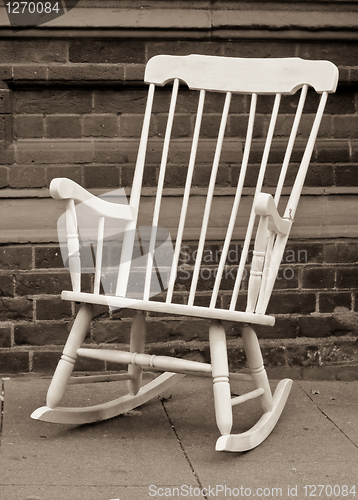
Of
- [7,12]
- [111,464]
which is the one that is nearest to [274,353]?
[111,464]

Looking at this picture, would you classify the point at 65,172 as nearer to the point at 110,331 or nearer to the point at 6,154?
the point at 6,154

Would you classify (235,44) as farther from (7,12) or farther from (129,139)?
(7,12)

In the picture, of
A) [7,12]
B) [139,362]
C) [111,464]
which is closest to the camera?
[111,464]

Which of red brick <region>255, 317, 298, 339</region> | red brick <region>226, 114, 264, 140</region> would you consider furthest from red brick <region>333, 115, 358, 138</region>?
red brick <region>255, 317, 298, 339</region>

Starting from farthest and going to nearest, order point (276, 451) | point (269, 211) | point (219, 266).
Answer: point (219, 266) < point (276, 451) < point (269, 211)

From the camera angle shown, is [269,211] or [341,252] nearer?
[269,211]

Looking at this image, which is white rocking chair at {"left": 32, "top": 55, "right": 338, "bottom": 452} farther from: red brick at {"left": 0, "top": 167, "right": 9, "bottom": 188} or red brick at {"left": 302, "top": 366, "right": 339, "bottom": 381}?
red brick at {"left": 0, "top": 167, "right": 9, "bottom": 188}

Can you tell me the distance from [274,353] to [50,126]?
1291 millimetres

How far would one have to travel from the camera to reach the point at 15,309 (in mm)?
2342

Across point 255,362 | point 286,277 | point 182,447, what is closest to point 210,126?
point 286,277

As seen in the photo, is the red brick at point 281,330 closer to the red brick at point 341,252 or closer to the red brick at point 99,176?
the red brick at point 341,252

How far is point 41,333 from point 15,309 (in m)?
0.14

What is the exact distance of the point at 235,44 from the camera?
240 centimetres

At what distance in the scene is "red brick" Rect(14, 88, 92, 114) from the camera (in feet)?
7.75
